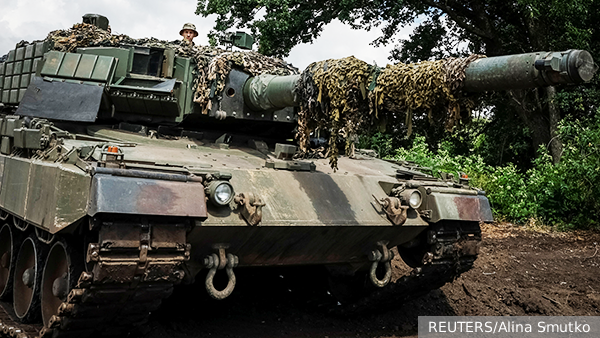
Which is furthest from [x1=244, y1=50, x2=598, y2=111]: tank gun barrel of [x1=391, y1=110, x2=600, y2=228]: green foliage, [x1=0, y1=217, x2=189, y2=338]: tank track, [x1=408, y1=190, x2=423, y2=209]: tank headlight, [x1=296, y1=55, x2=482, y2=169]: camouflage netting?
[x1=391, y1=110, x2=600, y2=228]: green foliage

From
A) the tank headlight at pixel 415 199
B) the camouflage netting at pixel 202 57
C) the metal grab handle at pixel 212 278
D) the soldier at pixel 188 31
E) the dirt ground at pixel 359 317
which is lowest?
the dirt ground at pixel 359 317

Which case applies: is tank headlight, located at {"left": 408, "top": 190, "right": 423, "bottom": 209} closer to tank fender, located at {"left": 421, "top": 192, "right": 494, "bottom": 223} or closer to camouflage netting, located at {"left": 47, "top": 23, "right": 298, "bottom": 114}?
tank fender, located at {"left": 421, "top": 192, "right": 494, "bottom": 223}

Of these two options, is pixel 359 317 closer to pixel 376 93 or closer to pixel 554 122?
pixel 376 93

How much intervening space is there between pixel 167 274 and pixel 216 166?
50.6 inches

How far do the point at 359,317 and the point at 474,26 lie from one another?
10.5 m

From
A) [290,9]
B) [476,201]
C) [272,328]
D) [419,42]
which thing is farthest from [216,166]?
[419,42]

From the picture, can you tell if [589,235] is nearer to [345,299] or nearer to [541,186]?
[541,186]

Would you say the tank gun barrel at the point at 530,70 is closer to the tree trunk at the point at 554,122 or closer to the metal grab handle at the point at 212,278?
the metal grab handle at the point at 212,278

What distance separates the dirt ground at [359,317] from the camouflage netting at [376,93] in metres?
2.67

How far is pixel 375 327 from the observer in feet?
25.4

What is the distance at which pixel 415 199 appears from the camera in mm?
6668

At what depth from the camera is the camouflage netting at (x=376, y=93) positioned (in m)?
4.98

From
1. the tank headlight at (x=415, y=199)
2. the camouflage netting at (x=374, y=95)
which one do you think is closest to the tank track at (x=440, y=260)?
the tank headlight at (x=415, y=199)

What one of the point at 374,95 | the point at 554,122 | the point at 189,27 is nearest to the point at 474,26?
the point at 554,122
